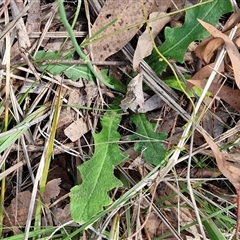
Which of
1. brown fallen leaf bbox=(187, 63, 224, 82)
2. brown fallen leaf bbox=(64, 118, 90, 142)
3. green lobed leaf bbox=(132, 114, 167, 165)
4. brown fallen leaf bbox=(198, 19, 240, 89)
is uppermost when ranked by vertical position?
A: brown fallen leaf bbox=(198, 19, 240, 89)

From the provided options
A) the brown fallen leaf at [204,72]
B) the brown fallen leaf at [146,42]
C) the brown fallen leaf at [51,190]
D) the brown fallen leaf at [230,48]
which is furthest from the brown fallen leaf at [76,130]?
the brown fallen leaf at [230,48]

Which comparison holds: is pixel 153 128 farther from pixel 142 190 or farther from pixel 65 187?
pixel 65 187

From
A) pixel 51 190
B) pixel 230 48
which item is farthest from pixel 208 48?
pixel 51 190

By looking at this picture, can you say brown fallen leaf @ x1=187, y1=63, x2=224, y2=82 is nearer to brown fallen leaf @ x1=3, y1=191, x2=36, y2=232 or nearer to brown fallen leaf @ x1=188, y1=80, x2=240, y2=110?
brown fallen leaf @ x1=188, y1=80, x2=240, y2=110

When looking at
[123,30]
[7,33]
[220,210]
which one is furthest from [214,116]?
[7,33]

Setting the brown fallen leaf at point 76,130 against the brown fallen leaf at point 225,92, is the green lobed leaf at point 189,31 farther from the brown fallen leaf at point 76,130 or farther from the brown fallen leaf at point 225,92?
the brown fallen leaf at point 76,130

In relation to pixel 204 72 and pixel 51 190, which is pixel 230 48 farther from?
pixel 51 190

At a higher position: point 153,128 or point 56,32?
point 56,32

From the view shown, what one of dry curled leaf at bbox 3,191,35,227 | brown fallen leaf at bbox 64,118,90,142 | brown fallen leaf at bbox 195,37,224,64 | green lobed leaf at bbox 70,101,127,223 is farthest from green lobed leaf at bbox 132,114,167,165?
dry curled leaf at bbox 3,191,35,227
